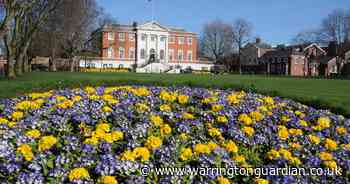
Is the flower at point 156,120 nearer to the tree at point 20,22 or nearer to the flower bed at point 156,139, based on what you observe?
the flower bed at point 156,139

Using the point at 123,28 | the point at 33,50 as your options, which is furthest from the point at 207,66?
the point at 33,50

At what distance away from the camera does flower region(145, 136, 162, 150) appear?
13.9 feet

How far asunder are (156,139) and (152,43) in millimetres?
83621

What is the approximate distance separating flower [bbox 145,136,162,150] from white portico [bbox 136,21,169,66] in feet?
265

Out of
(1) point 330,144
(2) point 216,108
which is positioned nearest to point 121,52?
(2) point 216,108

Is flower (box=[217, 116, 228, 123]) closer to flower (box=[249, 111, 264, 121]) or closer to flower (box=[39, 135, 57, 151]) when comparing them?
flower (box=[249, 111, 264, 121])

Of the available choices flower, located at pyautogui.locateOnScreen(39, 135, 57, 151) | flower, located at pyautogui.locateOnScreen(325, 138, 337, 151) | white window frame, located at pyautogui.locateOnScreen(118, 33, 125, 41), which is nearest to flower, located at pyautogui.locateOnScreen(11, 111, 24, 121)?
flower, located at pyautogui.locateOnScreen(39, 135, 57, 151)

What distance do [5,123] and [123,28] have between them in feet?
267

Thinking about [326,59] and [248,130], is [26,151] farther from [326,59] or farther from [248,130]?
[326,59]

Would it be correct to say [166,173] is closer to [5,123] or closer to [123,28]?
[5,123]

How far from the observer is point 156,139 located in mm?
4352

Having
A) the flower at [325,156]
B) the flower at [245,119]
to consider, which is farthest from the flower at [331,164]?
the flower at [245,119]

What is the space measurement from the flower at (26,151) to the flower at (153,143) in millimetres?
1119

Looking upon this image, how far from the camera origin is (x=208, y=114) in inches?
223
